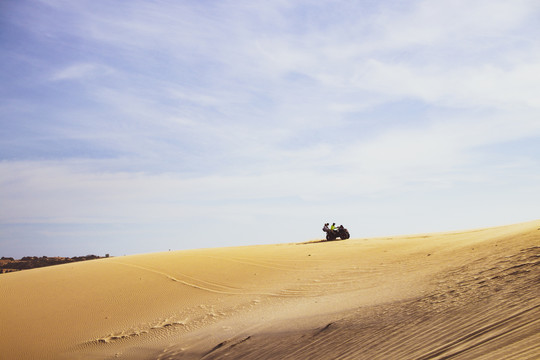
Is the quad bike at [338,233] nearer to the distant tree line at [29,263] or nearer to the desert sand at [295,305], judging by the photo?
the desert sand at [295,305]

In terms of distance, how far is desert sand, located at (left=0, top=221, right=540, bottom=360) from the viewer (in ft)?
16.1

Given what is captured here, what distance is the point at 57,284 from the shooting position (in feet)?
41.3

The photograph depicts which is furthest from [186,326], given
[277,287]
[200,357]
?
[277,287]

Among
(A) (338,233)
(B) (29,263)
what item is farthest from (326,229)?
(B) (29,263)

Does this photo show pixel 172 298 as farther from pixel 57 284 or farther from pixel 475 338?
pixel 475 338

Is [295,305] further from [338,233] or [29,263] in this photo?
[29,263]

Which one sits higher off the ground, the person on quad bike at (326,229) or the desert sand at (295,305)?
the person on quad bike at (326,229)

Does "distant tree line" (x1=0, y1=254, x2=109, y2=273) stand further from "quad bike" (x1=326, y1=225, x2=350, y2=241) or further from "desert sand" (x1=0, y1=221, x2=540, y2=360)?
"quad bike" (x1=326, y1=225, x2=350, y2=241)

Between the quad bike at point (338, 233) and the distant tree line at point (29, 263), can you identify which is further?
the distant tree line at point (29, 263)

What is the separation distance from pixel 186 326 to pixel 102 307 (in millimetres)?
3208

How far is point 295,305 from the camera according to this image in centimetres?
826

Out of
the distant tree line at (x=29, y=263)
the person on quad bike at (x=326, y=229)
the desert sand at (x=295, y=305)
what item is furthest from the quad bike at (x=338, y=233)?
the distant tree line at (x=29, y=263)

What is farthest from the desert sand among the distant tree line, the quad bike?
the distant tree line

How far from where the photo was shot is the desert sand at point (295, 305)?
4.91 meters
